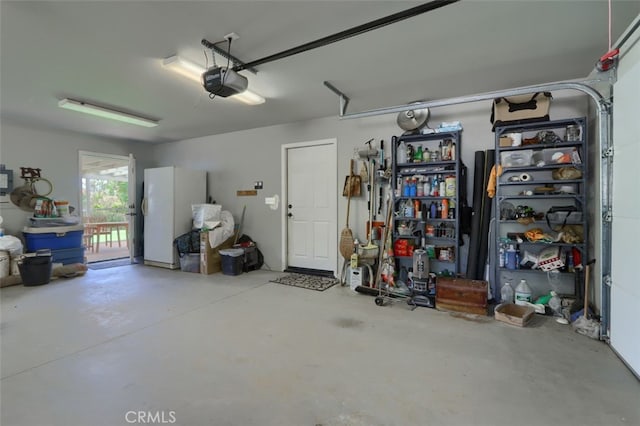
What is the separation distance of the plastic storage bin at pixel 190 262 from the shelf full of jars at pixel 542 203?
4666 millimetres

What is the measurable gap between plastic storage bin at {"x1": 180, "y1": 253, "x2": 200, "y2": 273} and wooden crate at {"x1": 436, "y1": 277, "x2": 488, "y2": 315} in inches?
158

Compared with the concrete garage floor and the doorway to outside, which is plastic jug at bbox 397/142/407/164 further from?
the doorway to outside

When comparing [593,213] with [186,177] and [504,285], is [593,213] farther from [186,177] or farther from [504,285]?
[186,177]

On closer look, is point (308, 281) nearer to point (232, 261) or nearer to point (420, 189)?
point (232, 261)

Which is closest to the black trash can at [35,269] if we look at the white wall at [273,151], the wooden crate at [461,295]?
the white wall at [273,151]

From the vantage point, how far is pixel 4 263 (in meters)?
4.24

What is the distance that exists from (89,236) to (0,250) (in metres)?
2.98

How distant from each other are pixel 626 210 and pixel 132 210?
7.56m

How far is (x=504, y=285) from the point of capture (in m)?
3.57

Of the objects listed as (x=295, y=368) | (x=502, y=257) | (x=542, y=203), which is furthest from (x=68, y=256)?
(x=542, y=203)

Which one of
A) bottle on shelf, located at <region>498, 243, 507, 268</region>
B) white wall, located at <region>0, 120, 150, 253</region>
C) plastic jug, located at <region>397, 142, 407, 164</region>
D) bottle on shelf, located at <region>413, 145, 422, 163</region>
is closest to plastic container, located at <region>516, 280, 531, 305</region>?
bottle on shelf, located at <region>498, 243, 507, 268</region>

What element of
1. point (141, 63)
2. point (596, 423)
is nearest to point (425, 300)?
point (596, 423)

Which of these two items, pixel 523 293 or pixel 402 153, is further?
pixel 402 153

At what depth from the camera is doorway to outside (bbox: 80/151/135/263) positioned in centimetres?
663
